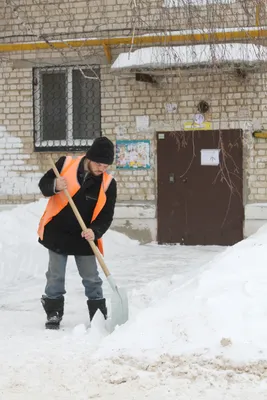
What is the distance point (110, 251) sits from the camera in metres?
8.63

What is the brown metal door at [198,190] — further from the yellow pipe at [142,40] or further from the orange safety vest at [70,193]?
the orange safety vest at [70,193]

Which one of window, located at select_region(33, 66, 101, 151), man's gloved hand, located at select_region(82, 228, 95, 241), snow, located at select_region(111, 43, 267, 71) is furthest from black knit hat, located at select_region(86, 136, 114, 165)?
window, located at select_region(33, 66, 101, 151)

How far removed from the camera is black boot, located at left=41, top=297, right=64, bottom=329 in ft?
14.9

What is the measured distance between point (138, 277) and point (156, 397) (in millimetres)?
3668

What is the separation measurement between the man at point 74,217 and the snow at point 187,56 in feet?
10.6

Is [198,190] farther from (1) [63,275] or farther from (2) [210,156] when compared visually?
(1) [63,275]

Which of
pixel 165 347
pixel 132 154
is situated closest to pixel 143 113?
pixel 132 154

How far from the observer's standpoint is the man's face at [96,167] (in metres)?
4.41

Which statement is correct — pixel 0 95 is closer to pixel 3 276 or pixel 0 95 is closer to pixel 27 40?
pixel 27 40

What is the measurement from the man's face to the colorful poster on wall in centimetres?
465

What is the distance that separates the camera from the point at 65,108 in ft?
30.9

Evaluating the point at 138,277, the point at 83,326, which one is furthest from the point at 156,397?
the point at 138,277

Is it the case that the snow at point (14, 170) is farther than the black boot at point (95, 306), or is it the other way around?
the snow at point (14, 170)

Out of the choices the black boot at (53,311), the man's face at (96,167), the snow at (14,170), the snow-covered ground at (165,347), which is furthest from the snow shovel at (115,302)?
the snow at (14,170)
